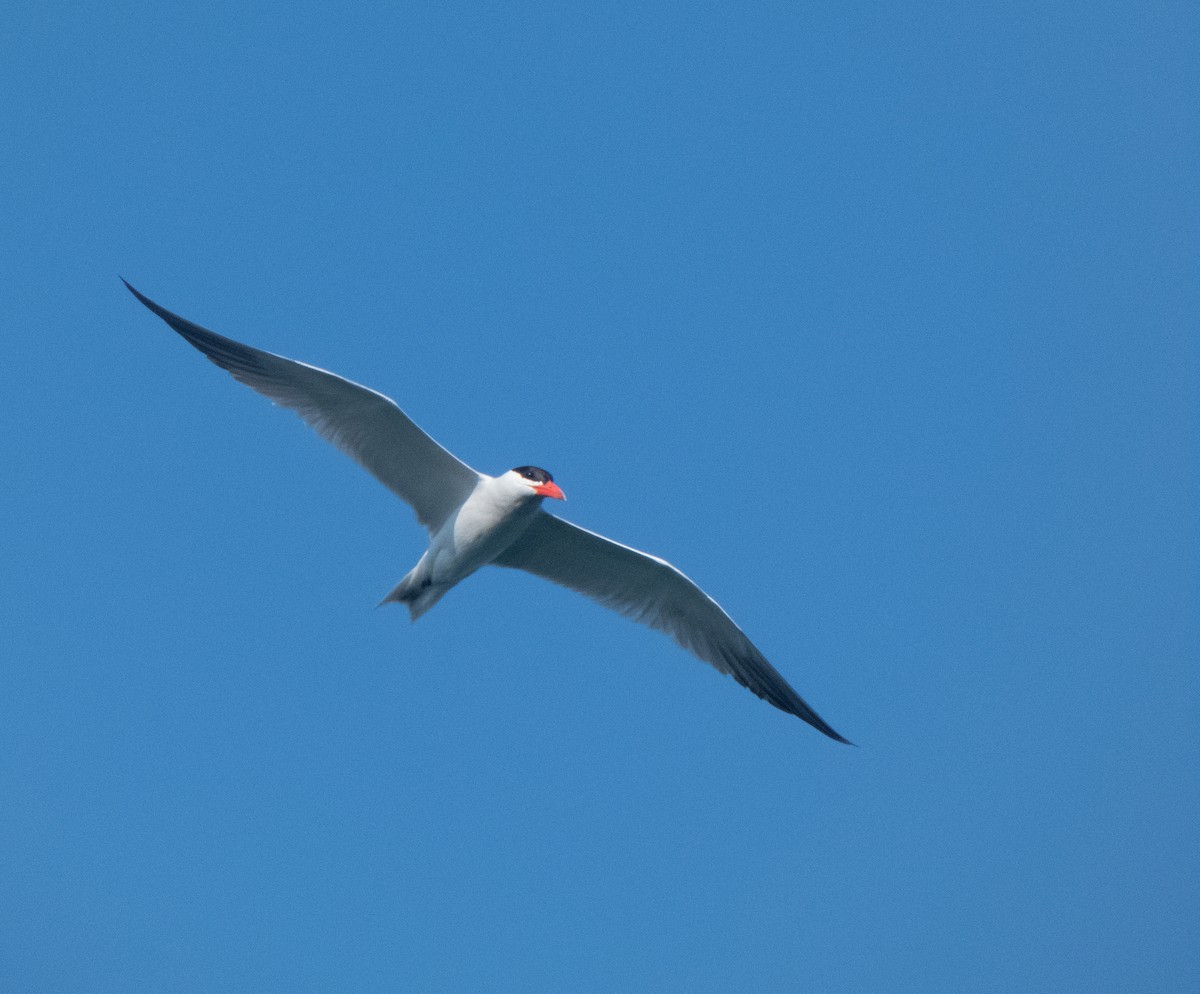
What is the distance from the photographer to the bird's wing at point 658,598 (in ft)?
46.8

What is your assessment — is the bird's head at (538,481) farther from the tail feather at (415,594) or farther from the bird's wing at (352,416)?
the tail feather at (415,594)

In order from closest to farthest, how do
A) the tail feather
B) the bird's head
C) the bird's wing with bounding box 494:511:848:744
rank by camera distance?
the bird's head < the tail feather < the bird's wing with bounding box 494:511:848:744

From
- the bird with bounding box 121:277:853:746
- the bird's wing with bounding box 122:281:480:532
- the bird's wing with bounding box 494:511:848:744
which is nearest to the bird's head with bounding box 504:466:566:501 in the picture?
the bird with bounding box 121:277:853:746

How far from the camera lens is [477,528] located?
13.4 metres

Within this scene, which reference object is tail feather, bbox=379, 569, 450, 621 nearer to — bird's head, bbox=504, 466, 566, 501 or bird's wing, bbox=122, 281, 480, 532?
bird's wing, bbox=122, 281, 480, 532

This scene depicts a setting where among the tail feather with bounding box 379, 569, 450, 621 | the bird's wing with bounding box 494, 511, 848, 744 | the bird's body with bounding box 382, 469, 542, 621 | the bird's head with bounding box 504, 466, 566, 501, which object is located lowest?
the tail feather with bounding box 379, 569, 450, 621

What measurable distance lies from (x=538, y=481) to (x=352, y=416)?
1.97m

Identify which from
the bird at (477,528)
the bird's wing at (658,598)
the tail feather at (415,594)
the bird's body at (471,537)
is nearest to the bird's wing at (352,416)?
the bird at (477,528)

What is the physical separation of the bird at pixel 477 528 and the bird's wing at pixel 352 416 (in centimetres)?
1

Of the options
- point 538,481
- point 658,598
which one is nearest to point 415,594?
point 538,481

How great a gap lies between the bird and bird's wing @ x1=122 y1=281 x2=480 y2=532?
0.03ft

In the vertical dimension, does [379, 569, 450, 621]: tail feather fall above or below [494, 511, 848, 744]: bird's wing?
below

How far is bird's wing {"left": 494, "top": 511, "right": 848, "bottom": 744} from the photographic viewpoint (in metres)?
14.2

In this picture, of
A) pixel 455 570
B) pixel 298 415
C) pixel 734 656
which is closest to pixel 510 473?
pixel 455 570
